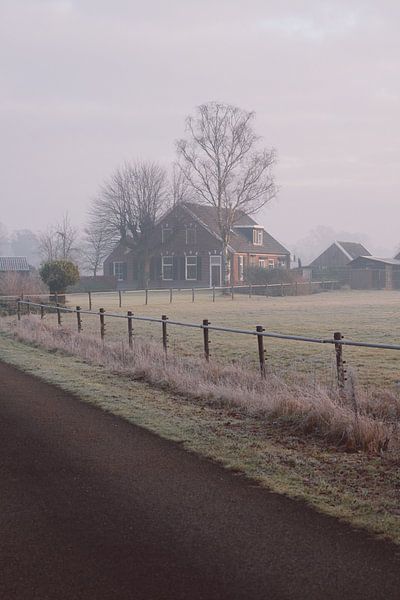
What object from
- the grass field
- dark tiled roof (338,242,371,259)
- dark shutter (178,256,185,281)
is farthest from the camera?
dark tiled roof (338,242,371,259)

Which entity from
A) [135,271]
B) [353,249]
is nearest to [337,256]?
[353,249]

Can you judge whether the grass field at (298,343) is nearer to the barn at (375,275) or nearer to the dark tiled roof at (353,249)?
the barn at (375,275)

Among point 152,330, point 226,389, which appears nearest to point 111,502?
point 226,389

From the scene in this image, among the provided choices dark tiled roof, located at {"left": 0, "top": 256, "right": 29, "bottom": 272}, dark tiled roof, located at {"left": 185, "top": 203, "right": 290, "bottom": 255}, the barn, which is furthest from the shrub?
dark tiled roof, located at {"left": 0, "top": 256, "right": 29, "bottom": 272}

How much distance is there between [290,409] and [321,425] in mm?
773

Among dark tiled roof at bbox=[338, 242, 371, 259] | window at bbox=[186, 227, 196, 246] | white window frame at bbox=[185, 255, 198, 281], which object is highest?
window at bbox=[186, 227, 196, 246]

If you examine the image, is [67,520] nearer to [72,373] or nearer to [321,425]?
[321,425]

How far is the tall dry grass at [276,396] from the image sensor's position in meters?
8.38

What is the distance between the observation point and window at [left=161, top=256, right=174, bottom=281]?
7450 centimetres

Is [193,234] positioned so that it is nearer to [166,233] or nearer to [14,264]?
[166,233]

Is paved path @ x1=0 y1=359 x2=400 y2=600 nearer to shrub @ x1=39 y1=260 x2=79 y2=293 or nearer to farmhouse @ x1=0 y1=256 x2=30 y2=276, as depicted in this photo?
shrub @ x1=39 y1=260 x2=79 y2=293

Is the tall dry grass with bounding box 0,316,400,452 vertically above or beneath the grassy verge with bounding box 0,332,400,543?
above

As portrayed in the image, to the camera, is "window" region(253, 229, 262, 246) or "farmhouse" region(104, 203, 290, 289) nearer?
"farmhouse" region(104, 203, 290, 289)

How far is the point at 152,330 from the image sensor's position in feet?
81.5
